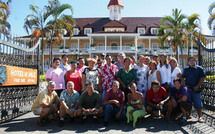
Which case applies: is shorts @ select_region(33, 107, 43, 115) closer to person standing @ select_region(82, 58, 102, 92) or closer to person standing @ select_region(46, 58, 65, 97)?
person standing @ select_region(46, 58, 65, 97)

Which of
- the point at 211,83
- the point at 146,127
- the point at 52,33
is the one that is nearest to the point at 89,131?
the point at 146,127

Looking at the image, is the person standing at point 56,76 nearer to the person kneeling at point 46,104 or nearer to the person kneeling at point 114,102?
the person kneeling at point 46,104

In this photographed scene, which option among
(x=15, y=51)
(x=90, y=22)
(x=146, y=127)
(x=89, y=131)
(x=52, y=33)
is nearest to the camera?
(x=89, y=131)

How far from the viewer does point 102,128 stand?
4.46m

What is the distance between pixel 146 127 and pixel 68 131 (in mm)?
1991

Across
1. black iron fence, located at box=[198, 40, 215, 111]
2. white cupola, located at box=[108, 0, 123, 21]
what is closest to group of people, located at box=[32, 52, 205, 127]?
black iron fence, located at box=[198, 40, 215, 111]

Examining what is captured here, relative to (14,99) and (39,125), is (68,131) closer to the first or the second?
(39,125)

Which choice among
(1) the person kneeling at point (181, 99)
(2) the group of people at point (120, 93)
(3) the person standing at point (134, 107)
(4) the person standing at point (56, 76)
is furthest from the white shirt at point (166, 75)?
(4) the person standing at point (56, 76)

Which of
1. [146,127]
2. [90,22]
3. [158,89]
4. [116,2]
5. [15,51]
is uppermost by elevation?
[116,2]

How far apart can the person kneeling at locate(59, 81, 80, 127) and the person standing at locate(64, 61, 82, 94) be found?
0.41m

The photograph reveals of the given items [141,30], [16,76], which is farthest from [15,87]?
[141,30]

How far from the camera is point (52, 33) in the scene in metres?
17.4

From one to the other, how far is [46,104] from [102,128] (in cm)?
165

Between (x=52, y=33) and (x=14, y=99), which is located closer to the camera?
(x=14, y=99)
